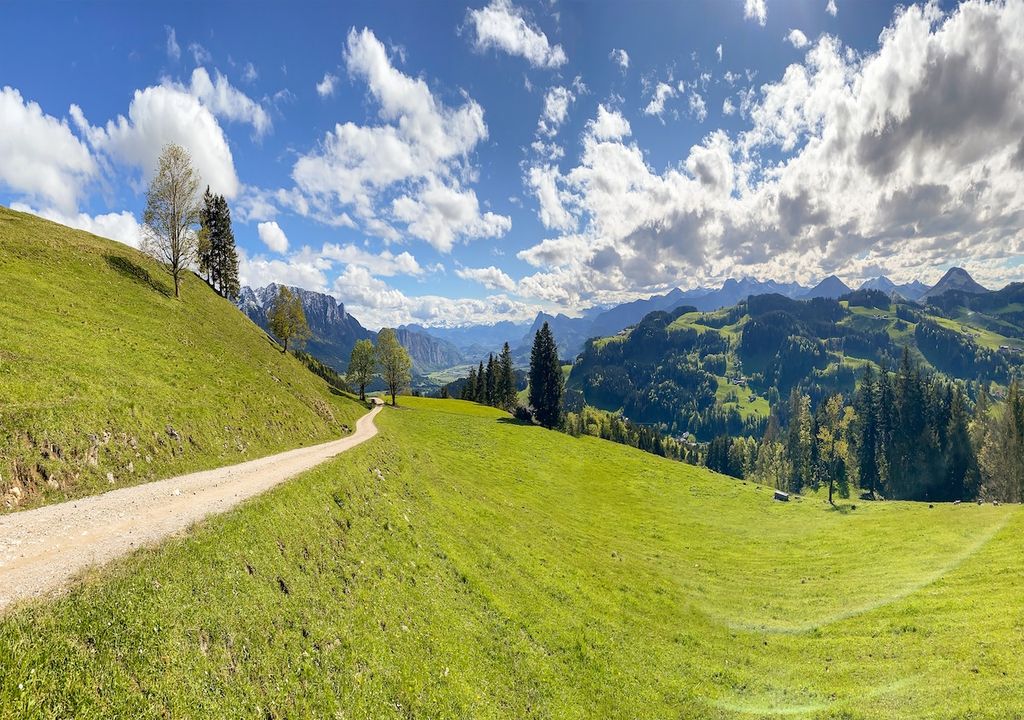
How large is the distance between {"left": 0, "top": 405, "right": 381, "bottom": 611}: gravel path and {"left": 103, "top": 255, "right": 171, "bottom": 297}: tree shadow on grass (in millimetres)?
36087

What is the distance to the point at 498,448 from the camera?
58.2m

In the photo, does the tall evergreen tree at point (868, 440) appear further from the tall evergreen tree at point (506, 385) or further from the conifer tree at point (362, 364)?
the conifer tree at point (362, 364)

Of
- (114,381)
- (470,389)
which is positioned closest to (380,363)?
(470,389)

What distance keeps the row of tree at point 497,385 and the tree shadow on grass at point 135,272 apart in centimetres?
7802

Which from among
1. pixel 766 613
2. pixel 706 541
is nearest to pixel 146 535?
pixel 766 613

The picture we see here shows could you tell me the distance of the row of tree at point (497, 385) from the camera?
398 ft

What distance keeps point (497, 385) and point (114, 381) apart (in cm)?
10041

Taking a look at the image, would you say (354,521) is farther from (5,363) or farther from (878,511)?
(878,511)

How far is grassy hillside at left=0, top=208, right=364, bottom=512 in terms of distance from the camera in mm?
18016

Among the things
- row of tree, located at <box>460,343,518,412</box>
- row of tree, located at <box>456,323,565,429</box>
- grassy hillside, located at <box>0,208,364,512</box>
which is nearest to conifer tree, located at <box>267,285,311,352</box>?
grassy hillside, located at <box>0,208,364,512</box>

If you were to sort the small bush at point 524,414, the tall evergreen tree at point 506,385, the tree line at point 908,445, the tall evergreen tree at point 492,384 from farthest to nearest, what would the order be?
1. the tall evergreen tree at point 492,384
2. the tall evergreen tree at point 506,385
3. the small bush at point 524,414
4. the tree line at point 908,445

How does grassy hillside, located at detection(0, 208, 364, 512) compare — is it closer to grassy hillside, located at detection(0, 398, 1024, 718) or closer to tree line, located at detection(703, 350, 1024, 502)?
grassy hillside, located at detection(0, 398, 1024, 718)

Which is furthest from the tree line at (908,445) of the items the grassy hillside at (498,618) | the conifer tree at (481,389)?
the conifer tree at (481,389)

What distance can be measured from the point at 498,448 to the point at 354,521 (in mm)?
38703
